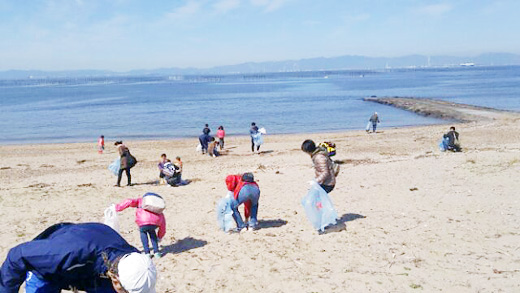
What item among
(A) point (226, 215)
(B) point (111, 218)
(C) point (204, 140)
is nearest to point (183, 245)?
(A) point (226, 215)

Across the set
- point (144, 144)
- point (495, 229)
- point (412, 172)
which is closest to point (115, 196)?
point (412, 172)

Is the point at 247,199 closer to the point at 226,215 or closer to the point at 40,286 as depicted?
the point at 226,215

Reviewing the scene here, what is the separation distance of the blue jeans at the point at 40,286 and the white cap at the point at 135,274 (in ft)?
1.13

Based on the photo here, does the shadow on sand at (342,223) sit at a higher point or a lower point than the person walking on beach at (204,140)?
higher

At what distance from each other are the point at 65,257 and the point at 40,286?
478mm

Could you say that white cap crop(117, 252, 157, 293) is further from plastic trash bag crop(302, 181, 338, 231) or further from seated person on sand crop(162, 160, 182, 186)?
seated person on sand crop(162, 160, 182, 186)

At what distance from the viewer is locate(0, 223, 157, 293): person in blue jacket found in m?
3.12

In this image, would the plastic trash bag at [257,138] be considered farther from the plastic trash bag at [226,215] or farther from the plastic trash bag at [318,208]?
the plastic trash bag at [318,208]

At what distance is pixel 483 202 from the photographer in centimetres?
955

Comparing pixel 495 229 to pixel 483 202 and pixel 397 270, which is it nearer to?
pixel 483 202

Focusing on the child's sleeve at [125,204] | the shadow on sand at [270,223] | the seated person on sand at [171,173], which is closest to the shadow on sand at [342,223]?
the shadow on sand at [270,223]

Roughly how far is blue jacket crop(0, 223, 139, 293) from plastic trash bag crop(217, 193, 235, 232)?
5.30 meters

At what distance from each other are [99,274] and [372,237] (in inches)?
220

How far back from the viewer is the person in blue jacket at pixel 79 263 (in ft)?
10.2
